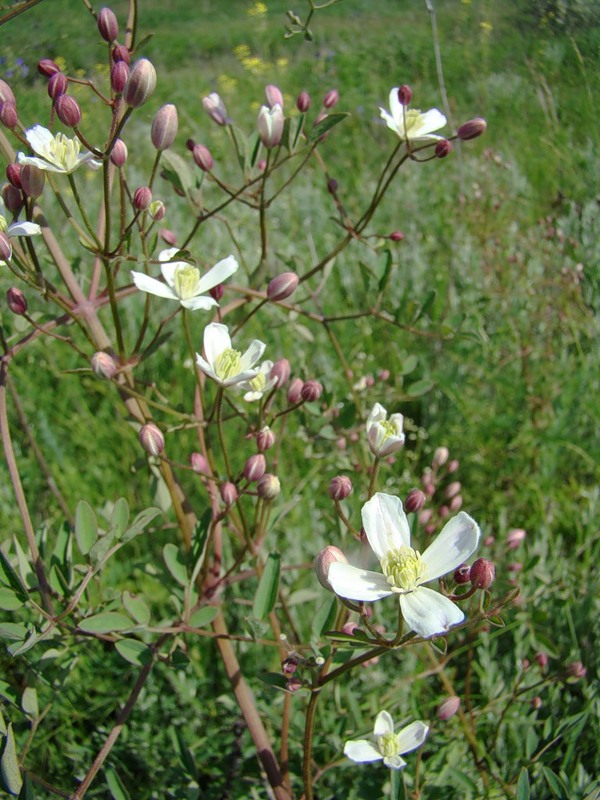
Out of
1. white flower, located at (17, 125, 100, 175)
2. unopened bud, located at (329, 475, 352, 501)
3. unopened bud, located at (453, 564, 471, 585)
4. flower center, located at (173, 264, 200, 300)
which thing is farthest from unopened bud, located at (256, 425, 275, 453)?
white flower, located at (17, 125, 100, 175)

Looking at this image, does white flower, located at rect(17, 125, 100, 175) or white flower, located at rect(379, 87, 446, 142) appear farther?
white flower, located at rect(379, 87, 446, 142)

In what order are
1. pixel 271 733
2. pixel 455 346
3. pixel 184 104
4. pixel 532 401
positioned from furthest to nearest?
1. pixel 184 104
2. pixel 455 346
3. pixel 532 401
4. pixel 271 733

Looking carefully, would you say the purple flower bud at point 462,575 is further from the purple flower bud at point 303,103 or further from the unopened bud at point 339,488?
the purple flower bud at point 303,103

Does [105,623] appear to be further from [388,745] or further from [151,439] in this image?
[388,745]

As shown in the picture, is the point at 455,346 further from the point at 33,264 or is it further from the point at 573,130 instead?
the point at 33,264

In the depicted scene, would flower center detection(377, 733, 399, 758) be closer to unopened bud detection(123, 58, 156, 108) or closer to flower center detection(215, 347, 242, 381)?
flower center detection(215, 347, 242, 381)

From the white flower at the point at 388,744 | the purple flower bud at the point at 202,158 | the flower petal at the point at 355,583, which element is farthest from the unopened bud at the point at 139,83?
the white flower at the point at 388,744

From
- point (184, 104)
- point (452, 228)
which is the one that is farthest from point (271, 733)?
point (184, 104)
